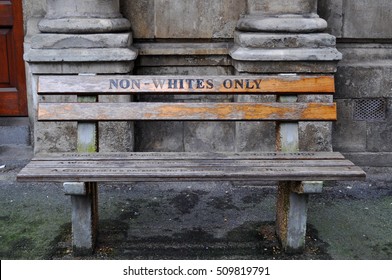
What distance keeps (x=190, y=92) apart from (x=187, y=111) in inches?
5.0

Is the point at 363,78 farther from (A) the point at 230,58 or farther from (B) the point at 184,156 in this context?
(B) the point at 184,156

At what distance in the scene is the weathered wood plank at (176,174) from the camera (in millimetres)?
3314

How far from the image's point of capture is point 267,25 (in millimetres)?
4832

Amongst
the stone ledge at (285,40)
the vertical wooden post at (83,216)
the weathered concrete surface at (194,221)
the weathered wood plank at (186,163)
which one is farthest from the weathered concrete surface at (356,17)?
the vertical wooden post at (83,216)

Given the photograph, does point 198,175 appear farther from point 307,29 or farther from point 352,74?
point 352,74

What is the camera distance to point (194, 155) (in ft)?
12.3

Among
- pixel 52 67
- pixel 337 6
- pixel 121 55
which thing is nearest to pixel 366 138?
pixel 337 6

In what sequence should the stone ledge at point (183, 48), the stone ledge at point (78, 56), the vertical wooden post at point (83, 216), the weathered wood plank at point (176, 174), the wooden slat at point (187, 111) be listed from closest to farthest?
the weathered wood plank at point (176, 174) → the vertical wooden post at point (83, 216) → the wooden slat at point (187, 111) → the stone ledge at point (78, 56) → the stone ledge at point (183, 48)

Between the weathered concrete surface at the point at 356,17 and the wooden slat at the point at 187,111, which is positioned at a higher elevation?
the weathered concrete surface at the point at 356,17

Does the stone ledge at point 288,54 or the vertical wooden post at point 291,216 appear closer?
the vertical wooden post at point 291,216

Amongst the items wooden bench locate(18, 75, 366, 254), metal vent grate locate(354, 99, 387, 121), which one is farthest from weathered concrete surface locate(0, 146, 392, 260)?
metal vent grate locate(354, 99, 387, 121)

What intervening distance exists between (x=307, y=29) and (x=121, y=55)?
5.04ft

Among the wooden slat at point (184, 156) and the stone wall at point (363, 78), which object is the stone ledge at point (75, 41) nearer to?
the wooden slat at point (184, 156)

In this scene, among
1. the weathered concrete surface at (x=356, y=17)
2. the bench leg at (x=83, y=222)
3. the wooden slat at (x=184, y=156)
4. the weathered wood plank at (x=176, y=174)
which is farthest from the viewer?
the weathered concrete surface at (x=356, y=17)
